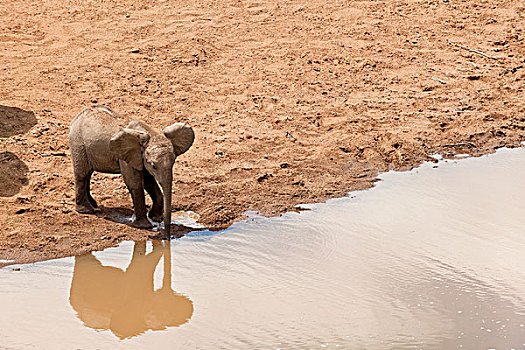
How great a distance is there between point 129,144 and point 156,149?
0.30 m

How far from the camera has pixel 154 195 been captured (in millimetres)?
8039

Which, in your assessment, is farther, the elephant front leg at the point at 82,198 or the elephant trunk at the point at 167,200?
the elephant front leg at the point at 82,198

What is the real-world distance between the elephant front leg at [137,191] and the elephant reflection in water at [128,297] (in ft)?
1.41

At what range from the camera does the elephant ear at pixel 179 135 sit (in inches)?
297

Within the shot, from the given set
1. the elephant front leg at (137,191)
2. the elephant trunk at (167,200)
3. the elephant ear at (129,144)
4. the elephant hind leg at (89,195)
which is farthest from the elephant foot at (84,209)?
the elephant trunk at (167,200)

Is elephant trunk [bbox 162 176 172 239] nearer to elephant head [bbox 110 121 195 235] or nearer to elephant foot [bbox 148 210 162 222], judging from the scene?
elephant head [bbox 110 121 195 235]

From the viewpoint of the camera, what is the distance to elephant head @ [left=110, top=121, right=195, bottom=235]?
7363 mm

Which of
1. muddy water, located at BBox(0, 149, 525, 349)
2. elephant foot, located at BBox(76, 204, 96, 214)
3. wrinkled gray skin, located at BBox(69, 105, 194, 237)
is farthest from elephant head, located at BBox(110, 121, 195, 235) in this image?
elephant foot, located at BBox(76, 204, 96, 214)

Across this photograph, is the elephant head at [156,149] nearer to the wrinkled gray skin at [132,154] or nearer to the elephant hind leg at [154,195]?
the wrinkled gray skin at [132,154]

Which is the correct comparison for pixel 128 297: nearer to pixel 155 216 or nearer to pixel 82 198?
pixel 155 216

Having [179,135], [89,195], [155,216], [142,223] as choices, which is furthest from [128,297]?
[89,195]

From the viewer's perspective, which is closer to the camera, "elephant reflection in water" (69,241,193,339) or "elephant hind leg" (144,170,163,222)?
"elephant reflection in water" (69,241,193,339)

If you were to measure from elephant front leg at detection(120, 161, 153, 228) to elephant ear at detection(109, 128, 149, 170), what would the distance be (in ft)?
0.40

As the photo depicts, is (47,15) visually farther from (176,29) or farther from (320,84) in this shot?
(320,84)
